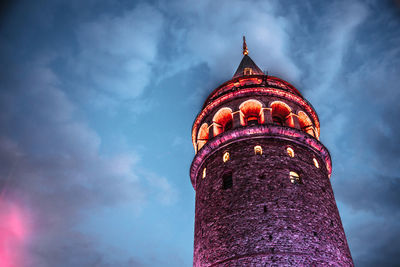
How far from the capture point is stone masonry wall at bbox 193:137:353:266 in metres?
15.7

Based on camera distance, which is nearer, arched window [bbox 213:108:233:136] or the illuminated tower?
the illuminated tower

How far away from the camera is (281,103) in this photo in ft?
76.3

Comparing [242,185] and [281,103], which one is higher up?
[281,103]

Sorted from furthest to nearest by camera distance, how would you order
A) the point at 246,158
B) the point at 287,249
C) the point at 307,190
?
the point at 246,158, the point at 307,190, the point at 287,249

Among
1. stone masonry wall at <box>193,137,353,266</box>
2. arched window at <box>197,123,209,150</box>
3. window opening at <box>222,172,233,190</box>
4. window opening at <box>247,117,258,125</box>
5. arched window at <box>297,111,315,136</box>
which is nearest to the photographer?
stone masonry wall at <box>193,137,353,266</box>

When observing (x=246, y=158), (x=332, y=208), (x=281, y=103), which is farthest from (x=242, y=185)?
(x=281, y=103)

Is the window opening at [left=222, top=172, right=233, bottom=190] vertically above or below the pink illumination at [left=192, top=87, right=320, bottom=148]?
below

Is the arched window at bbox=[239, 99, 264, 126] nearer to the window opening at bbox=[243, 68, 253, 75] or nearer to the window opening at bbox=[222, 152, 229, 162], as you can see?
the window opening at bbox=[222, 152, 229, 162]

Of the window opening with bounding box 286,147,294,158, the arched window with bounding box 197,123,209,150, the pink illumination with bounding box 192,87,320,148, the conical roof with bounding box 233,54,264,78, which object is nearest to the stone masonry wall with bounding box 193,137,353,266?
the window opening with bounding box 286,147,294,158

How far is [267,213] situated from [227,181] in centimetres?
344

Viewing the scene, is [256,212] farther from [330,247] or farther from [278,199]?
[330,247]

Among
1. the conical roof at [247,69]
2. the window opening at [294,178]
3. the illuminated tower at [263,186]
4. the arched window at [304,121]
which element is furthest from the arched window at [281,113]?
the conical roof at [247,69]

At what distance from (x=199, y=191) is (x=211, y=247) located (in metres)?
4.54

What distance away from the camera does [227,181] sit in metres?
19.5
